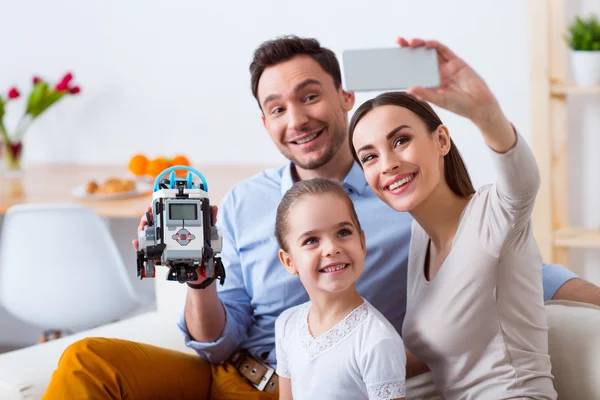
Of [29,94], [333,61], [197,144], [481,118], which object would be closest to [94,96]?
[29,94]

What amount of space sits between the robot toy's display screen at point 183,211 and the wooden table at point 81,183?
4.22ft

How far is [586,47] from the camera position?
9.75 feet

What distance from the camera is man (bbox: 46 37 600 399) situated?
1903mm

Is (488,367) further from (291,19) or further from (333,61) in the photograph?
(291,19)

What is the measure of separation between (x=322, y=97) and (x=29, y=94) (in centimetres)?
210

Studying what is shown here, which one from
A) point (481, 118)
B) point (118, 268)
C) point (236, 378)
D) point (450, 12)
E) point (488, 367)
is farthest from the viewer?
point (450, 12)

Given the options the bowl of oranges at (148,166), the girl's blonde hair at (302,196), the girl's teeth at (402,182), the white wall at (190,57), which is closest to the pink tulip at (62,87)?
the white wall at (190,57)

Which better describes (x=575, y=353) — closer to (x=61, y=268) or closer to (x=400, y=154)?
(x=400, y=154)

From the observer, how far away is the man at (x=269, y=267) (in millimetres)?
1903

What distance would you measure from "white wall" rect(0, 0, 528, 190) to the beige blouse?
182cm

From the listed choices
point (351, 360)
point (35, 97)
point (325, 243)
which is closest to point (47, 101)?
point (35, 97)

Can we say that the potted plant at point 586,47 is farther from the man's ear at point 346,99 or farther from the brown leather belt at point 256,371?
the brown leather belt at point 256,371

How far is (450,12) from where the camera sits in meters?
3.33

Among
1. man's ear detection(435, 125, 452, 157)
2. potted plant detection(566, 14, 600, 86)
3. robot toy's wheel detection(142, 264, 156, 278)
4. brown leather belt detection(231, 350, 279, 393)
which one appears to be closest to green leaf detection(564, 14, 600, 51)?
potted plant detection(566, 14, 600, 86)
